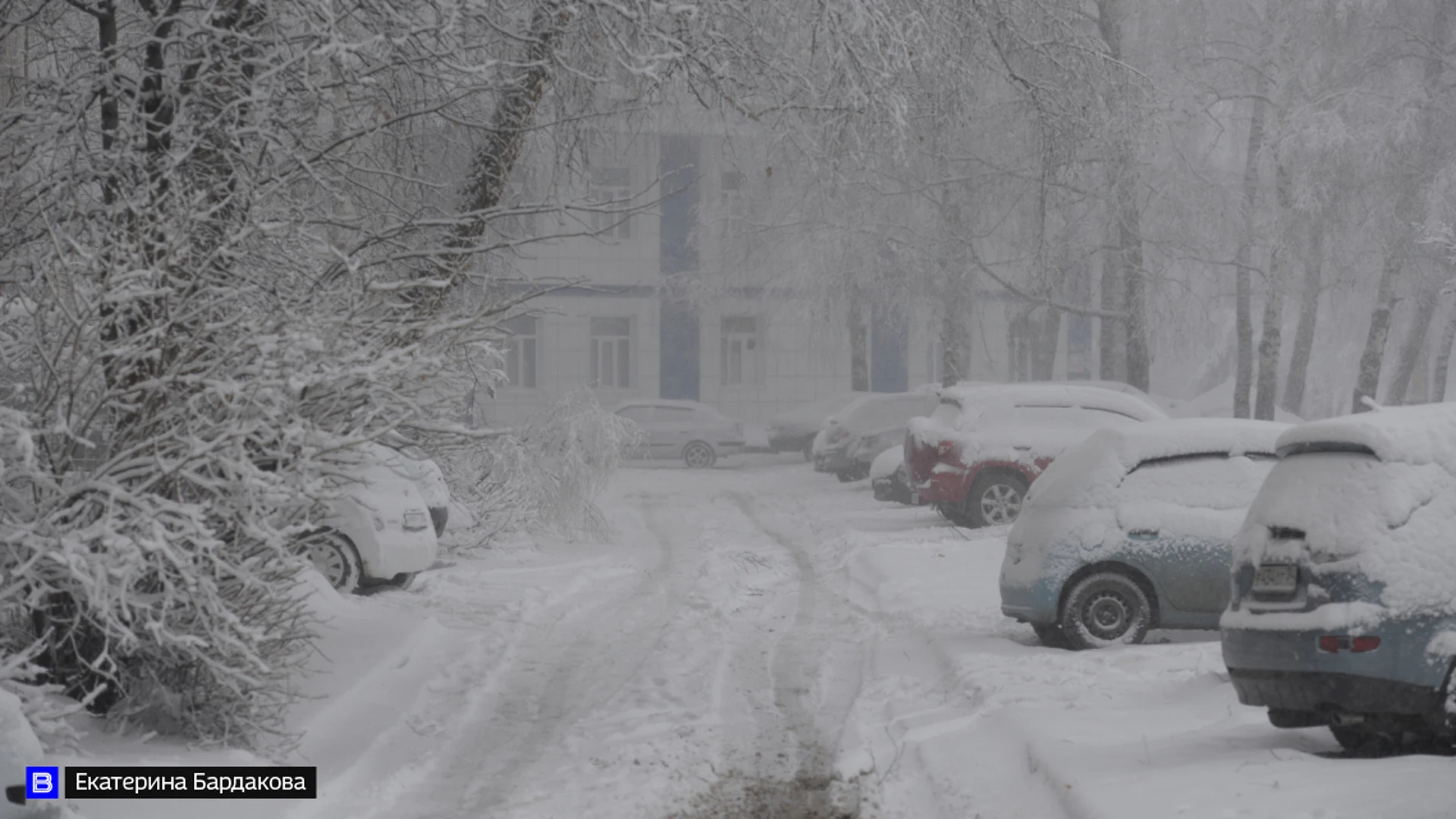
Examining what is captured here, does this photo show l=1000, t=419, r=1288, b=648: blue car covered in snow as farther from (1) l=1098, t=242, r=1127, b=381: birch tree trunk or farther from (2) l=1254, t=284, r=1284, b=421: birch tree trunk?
(2) l=1254, t=284, r=1284, b=421: birch tree trunk

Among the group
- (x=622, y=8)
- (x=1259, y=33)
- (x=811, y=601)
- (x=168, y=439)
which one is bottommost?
(x=811, y=601)

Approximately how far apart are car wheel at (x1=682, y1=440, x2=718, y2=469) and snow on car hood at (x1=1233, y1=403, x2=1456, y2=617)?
3000cm

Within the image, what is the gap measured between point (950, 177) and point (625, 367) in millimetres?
22063

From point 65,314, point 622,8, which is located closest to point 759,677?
point 622,8

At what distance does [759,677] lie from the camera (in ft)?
35.5

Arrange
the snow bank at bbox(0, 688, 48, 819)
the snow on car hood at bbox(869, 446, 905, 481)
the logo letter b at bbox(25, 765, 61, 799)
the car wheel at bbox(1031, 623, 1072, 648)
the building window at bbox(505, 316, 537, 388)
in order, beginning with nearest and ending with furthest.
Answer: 1. the snow bank at bbox(0, 688, 48, 819)
2. the logo letter b at bbox(25, 765, 61, 799)
3. the car wheel at bbox(1031, 623, 1072, 648)
4. the snow on car hood at bbox(869, 446, 905, 481)
5. the building window at bbox(505, 316, 537, 388)

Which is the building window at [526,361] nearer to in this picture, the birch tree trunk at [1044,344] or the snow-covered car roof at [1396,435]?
the birch tree trunk at [1044,344]

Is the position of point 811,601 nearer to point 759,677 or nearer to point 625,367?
point 759,677

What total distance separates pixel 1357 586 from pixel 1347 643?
27cm

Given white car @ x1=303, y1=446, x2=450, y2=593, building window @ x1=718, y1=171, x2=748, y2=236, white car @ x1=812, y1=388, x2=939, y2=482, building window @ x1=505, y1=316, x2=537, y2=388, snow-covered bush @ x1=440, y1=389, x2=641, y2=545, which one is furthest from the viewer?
building window @ x1=505, y1=316, x2=537, y2=388

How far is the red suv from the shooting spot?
66.8ft

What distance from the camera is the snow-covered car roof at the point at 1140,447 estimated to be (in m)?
11.7

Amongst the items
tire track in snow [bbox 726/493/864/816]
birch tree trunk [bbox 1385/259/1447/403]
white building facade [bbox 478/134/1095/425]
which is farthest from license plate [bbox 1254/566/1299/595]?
white building facade [bbox 478/134/1095/425]

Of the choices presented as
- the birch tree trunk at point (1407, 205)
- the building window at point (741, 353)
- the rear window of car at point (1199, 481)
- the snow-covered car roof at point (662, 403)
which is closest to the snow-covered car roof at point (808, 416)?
the snow-covered car roof at point (662, 403)
